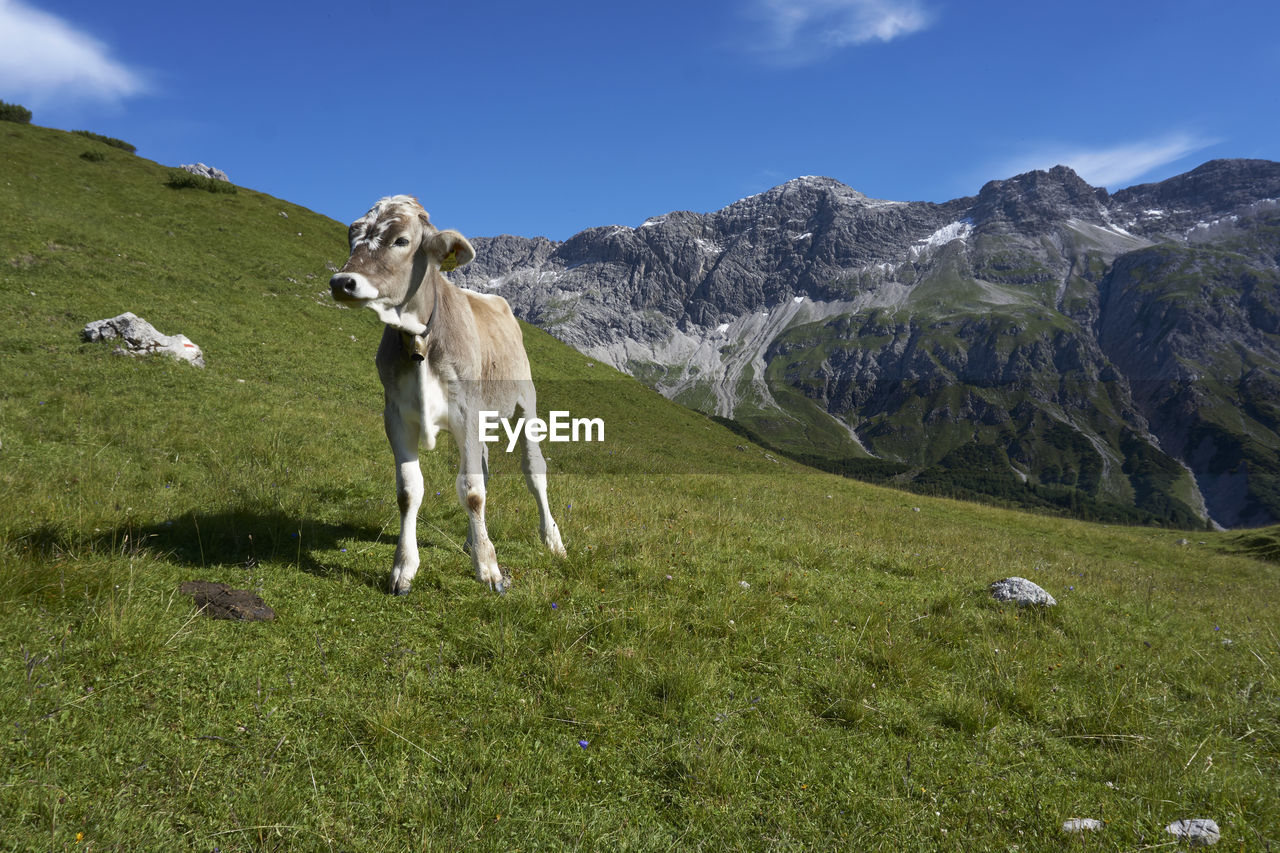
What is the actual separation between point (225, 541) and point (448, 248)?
403 centimetres

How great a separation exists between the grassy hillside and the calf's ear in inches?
129

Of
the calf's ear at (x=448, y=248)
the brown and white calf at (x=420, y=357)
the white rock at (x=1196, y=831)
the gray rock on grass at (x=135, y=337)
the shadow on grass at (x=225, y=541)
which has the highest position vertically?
the gray rock on grass at (x=135, y=337)

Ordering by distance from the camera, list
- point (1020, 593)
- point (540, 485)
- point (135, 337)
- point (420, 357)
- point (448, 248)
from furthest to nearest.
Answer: point (135, 337) < point (1020, 593) < point (540, 485) < point (448, 248) < point (420, 357)

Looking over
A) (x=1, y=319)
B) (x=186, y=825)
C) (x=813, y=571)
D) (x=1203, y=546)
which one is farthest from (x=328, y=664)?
(x=1203, y=546)

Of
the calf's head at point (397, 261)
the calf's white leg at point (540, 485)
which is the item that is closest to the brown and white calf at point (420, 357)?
the calf's head at point (397, 261)

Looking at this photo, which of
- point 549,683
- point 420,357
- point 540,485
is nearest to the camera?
point 549,683

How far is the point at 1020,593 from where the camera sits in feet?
28.3

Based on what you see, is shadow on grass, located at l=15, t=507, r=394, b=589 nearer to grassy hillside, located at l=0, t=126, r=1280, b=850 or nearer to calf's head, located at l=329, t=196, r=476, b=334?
grassy hillside, located at l=0, t=126, r=1280, b=850

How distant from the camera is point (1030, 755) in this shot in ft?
15.1

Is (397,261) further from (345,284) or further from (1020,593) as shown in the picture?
(1020,593)

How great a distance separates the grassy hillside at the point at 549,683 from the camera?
3.36 metres

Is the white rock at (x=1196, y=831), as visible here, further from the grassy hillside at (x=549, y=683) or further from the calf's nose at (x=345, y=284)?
the calf's nose at (x=345, y=284)

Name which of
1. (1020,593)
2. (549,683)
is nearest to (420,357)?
(549,683)

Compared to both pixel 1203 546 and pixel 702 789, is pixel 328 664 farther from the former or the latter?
Result: pixel 1203 546
